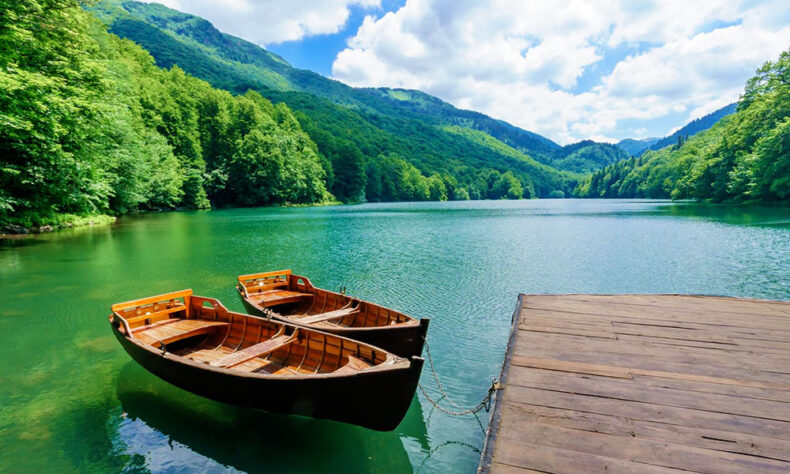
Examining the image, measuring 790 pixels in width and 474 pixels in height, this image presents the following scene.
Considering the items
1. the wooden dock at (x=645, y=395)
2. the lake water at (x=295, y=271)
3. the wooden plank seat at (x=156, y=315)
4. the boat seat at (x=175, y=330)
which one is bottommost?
the lake water at (x=295, y=271)

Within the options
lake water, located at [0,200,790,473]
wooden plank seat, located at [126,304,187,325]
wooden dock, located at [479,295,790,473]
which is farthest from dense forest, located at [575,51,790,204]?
wooden plank seat, located at [126,304,187,325]

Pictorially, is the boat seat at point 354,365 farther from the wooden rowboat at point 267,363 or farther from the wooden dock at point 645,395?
the wooden dock at point 645,395

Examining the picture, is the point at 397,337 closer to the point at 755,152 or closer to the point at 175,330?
the point at 175,330

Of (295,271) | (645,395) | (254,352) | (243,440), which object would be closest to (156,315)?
(254,352)

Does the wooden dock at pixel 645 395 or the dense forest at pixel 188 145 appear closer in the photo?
the wooden dock at pixel 645 395

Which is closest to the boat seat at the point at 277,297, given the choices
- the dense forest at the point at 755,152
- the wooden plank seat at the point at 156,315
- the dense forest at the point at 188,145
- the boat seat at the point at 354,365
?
the wooden plank seat at the point at 156,315

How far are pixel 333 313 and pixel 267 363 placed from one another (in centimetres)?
213

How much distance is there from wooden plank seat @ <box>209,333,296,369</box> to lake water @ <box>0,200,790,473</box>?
3.33ft

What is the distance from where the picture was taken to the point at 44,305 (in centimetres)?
1234

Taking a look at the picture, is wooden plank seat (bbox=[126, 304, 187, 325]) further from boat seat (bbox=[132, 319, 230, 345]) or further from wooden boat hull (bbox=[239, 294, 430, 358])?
wooden boat hull (bbox=[239, 294, 430, 358])

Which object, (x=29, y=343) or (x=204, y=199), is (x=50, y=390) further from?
(x=204, y=199)

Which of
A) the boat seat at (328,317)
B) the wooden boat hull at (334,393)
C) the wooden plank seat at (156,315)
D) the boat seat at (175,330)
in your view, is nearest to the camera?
the wooden boat hull at (334,393)

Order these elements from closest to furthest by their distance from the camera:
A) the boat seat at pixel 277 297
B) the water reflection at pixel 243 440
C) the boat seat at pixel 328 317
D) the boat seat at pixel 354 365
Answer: the water reflection at pixel 243 440 → the boat seat at pixel 354 365 → the boat seat at pixel 328 317 → the boat seat at pixel 277 297

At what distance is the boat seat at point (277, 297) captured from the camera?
9701 mm
